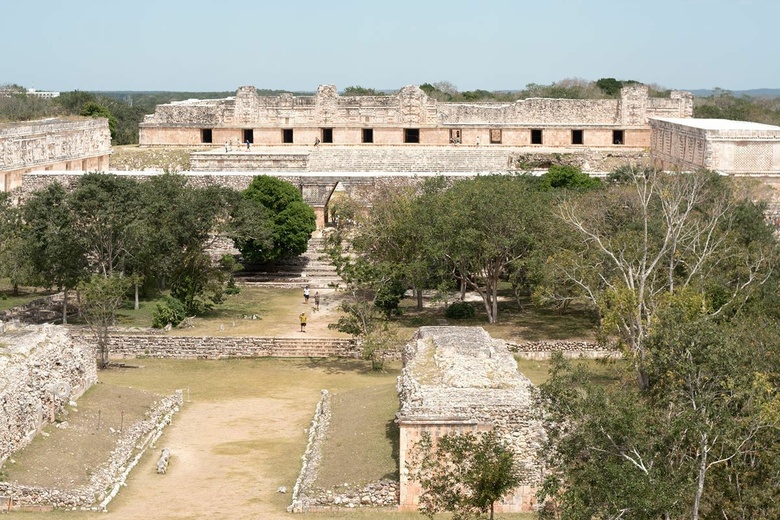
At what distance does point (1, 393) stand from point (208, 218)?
42.0ft

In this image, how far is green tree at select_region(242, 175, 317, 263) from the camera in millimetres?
32312

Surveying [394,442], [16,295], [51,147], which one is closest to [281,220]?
[16,295]

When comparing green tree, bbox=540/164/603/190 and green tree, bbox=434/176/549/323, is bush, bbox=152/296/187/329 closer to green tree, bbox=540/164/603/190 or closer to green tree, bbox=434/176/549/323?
green tree, bbox=434/176/549/323

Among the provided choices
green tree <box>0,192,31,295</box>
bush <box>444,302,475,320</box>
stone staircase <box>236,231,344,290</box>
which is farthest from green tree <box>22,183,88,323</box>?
Answer: bush <box>444,302,475,320</box>

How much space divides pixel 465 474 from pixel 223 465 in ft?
16.4

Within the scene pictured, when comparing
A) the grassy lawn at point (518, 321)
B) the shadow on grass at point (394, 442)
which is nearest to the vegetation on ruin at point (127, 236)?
the grassy lawn at point (518, 321)

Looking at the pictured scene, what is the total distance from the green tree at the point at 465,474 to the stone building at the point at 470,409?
0.18 meters

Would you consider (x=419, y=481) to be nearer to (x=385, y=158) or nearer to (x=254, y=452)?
(x=254, y=452)

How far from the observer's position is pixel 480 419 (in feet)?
50.6

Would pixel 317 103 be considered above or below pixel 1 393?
above

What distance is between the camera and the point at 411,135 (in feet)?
151

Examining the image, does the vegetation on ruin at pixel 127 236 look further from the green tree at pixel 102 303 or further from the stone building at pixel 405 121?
the stone building at pixel 405 121

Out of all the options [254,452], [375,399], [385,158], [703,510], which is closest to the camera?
[703,510]

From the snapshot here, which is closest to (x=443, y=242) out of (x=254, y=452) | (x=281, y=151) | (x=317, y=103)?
(x=254, y=452)
